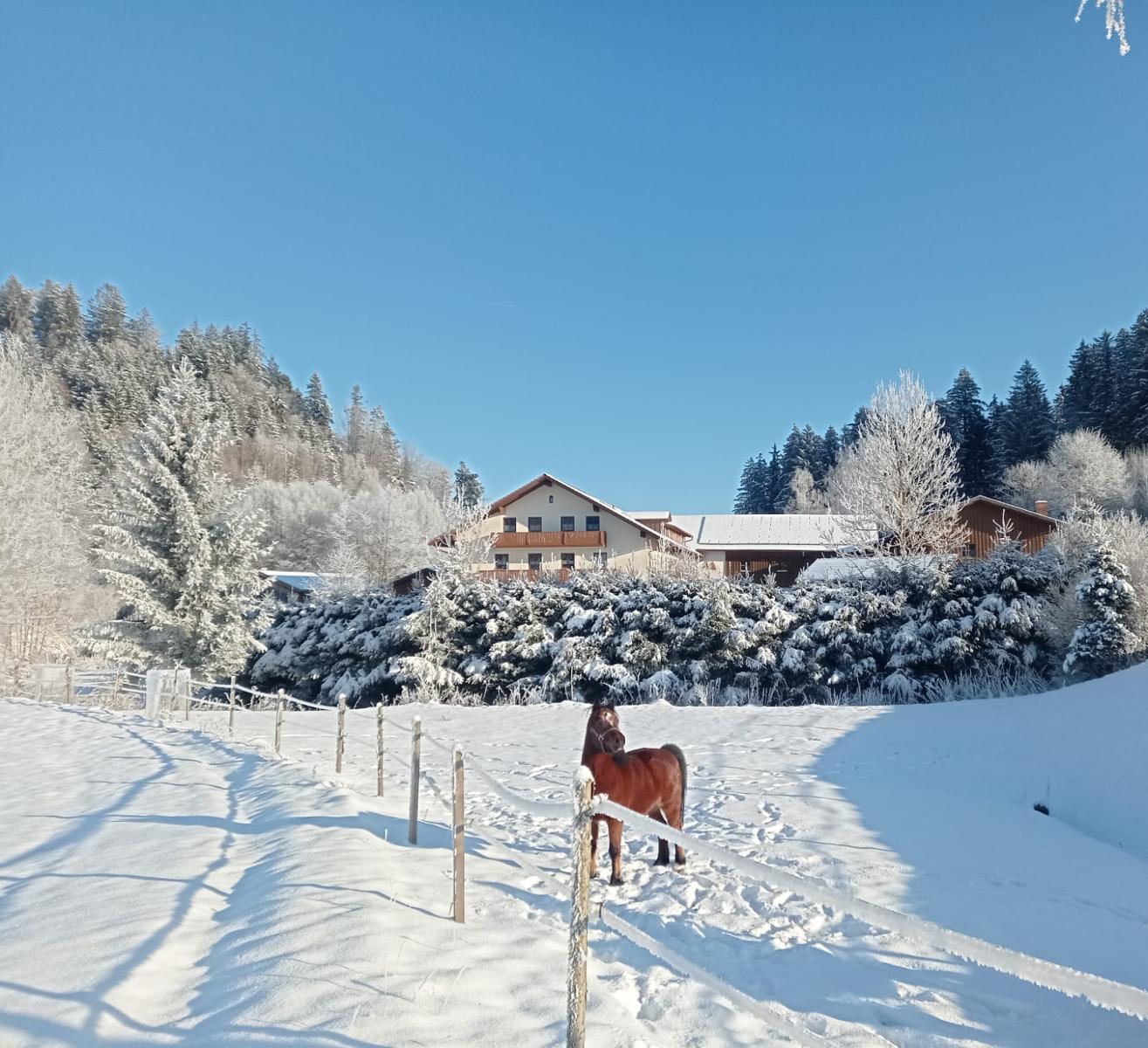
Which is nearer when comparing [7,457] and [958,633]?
[958,633]

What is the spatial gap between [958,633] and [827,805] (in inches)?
422

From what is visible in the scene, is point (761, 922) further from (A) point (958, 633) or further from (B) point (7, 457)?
(B) point (7, 457)

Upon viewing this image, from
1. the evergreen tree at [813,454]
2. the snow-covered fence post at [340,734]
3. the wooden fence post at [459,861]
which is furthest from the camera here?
the evergreen tree at [813,454]

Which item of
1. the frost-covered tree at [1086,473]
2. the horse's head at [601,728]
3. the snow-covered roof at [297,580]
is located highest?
the frost-covered tree at [1086,473]

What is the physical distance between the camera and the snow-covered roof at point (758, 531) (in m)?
40.1

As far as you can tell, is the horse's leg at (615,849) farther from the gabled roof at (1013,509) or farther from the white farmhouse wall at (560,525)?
the white farmhouse wall at (560,525)

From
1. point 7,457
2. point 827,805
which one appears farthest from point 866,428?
point 7,457

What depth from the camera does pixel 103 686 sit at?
19422 mm

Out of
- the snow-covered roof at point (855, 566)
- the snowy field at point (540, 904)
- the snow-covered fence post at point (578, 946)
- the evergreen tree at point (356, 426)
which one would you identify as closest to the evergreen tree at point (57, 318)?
the evergreen tree at point (356, 426)

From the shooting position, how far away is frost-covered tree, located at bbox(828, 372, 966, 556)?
21.4m

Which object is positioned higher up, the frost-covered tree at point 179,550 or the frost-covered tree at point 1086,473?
the frost-covered tree at point 1086,473

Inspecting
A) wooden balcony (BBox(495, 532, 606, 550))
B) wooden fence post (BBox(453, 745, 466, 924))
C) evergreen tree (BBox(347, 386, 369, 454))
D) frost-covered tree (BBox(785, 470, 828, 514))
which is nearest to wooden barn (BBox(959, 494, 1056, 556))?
wooden balcony (BBox(495, 532, 606, 550))

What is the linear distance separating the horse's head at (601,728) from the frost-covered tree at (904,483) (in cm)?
1764

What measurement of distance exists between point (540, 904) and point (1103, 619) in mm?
13590
